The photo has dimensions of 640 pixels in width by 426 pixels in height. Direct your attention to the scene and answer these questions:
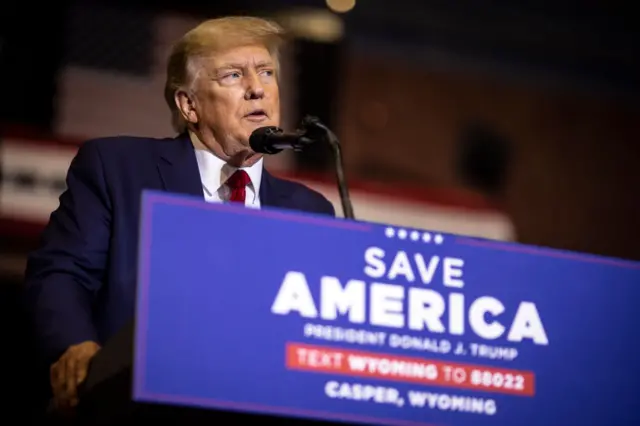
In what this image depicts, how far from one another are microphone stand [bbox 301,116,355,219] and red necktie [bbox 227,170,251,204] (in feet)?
0.62

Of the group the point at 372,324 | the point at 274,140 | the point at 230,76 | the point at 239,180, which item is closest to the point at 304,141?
the point at 274,140

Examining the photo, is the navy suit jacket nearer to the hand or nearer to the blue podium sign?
the hand

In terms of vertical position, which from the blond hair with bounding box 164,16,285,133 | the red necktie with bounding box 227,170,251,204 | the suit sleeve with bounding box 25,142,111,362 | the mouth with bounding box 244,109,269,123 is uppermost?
the blond hair with bounding box 164,16,285,133

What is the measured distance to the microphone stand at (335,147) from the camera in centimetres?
223

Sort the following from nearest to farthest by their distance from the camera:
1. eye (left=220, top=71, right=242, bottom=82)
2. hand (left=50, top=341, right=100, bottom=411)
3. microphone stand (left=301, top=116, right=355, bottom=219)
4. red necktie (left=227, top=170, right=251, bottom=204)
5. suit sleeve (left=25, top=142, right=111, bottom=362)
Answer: hand (left=50, top=341, right=100, bottom=411) → suit sleeve (left=25, top=142, right=111, bottom=362) → microphone stand (left=301, top=116, right=355, bottom=219) → red necktie (left=227, top=170, right=251, bottom=204) → eye (left=220, top=71, right=242, bottom=82)

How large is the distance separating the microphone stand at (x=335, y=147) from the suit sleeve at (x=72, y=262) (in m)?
0.35

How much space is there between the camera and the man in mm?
2082

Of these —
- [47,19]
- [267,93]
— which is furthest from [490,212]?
[267,93]

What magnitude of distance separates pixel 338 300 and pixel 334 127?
11.5ft

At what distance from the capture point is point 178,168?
7.71 feet

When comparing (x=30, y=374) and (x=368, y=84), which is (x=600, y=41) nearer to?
(x=368, y=84)

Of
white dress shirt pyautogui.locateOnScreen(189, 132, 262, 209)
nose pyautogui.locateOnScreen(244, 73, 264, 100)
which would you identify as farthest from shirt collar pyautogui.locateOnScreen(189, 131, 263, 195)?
nose pyautogui.locateOnScreen(244, 73, 264, 100)

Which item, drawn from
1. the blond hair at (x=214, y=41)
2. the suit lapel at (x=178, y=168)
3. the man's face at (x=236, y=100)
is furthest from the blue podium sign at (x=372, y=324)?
the blond hair at (x=214, y=41)

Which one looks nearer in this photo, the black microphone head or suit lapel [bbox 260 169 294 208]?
the black microphone head
